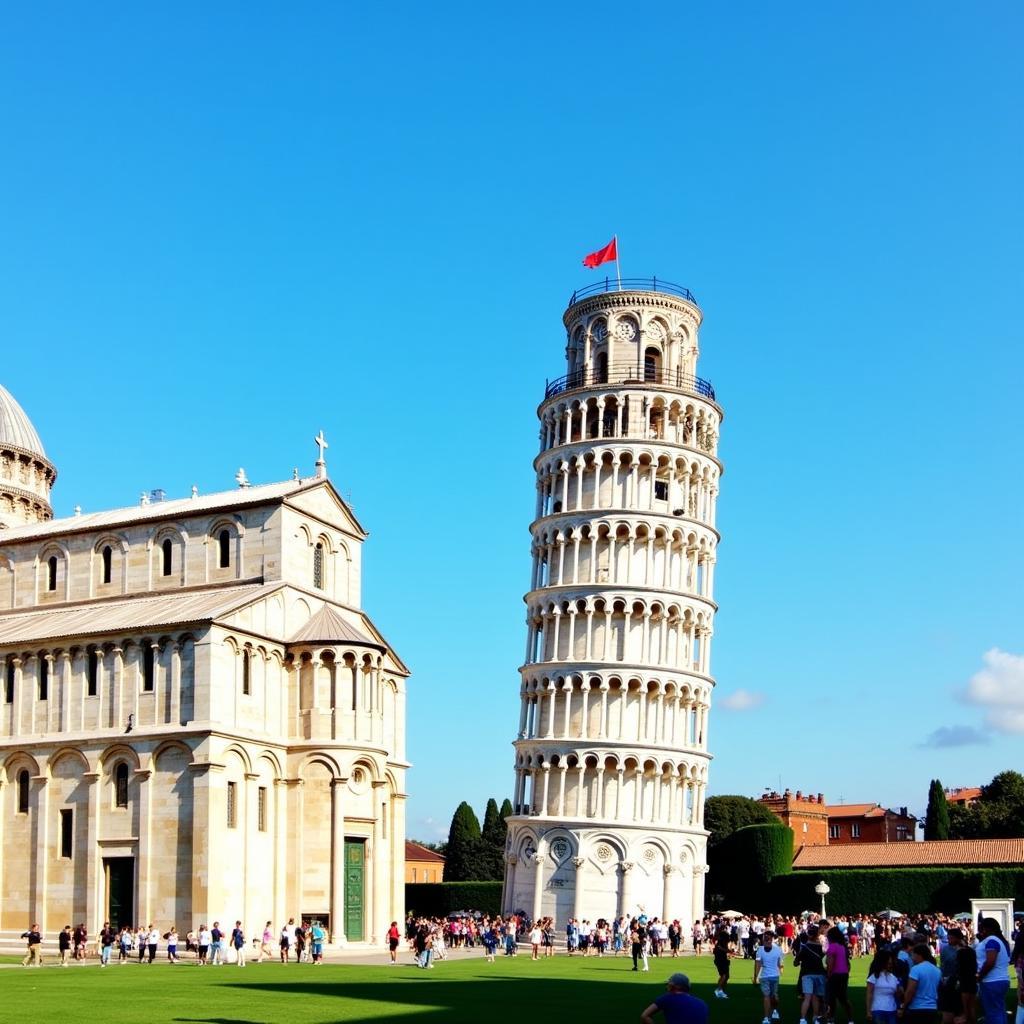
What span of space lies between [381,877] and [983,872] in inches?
1386

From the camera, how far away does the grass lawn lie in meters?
25.0

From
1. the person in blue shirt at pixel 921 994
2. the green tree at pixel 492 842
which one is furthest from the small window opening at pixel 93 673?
the green tree at pixel 492 842

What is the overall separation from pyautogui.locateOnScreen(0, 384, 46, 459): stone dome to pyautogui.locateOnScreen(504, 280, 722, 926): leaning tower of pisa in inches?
1071

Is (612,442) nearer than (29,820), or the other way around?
(29,820)

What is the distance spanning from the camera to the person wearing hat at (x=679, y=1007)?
1299cm

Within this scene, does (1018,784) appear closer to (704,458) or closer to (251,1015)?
(704,458)

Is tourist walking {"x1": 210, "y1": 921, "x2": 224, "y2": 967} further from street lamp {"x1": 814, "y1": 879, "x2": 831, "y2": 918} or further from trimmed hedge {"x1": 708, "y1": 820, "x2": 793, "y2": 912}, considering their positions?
trimmed hedge {"x1": 708, "y1": 820, "x2": 793, "y2": 912}

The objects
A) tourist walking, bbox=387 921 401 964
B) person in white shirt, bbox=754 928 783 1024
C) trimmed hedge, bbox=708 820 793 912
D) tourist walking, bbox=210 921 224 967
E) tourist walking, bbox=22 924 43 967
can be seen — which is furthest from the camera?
trimmed hedge, bbox=708 820 793 912

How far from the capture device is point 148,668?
A: 47.8m

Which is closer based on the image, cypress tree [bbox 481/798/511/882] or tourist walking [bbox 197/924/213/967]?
tourist walking [bbox 197/924/213/967]

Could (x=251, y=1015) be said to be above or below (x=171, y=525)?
below

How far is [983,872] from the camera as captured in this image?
7062 cm

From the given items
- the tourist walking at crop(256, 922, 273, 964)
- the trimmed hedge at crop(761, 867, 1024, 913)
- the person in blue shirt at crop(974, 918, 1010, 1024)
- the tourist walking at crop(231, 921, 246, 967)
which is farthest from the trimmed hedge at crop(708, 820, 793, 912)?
the person in blue shirt at crop(974, 918, 1010, 1024)

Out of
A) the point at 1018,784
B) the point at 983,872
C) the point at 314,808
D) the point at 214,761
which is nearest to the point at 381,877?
the point at 314,808
